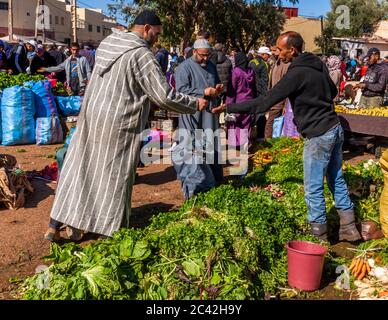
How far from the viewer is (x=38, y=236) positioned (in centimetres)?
559

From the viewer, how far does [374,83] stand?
10133 millimetres

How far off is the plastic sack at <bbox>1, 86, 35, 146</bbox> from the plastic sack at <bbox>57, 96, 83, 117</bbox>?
31.1 inches

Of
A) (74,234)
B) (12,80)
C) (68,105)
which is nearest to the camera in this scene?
(74,234)

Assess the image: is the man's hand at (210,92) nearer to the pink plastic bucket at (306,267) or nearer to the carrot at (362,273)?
the pink plastic bucket at (306,267)

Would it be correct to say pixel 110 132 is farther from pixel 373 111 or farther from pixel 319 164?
pixel 373 111

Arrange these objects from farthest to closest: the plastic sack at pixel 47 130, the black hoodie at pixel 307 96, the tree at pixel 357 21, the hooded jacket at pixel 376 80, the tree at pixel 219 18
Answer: the tree at pixel 357 21 → the tree at pixel 219 18 → the plastic sack at pixel 47 130 → the hooded jacket at pixel 376 80 → the black hoodie at pixel 307 96

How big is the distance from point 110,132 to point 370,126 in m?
6.33

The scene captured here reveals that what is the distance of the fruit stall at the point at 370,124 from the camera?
363 inches

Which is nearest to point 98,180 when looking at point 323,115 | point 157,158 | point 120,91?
point 120,91

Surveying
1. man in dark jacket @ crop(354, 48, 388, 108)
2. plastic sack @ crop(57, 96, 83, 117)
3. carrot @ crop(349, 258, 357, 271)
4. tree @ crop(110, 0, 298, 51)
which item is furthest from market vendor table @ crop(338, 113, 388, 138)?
tree @ crop(110, 0, 298, 51)

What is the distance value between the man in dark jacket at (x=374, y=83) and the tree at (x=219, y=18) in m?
18.2

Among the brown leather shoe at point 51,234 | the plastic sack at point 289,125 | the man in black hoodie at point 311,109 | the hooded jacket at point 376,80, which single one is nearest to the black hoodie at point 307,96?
the man in black hoodie at point 311,109

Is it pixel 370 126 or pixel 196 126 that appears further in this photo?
pixel 370 126

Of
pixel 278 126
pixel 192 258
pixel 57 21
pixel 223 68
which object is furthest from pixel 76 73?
pixel 57 21
